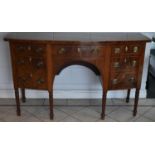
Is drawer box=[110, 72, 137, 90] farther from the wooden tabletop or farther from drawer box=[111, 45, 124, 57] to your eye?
the wooden tabletop

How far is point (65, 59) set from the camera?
1701mm

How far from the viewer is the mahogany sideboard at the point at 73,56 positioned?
1646 millimetres

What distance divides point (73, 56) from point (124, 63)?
42 cm

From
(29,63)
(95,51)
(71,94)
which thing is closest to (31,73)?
(29,63)

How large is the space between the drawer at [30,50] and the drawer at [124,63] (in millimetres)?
560

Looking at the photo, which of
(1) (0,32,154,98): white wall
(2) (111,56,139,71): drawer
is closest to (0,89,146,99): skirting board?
(1) (0,32,154,98): white wall

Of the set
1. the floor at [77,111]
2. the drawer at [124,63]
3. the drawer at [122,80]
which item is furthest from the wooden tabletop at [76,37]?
the floor at [77,111]

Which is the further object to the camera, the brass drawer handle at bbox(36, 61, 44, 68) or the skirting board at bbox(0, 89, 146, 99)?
the skirting board at bbox(0, 89, 146, 99)

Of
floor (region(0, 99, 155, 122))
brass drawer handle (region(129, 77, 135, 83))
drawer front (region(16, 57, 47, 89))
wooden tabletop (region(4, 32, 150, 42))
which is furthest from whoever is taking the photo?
floor (region(0, 99, 155, 122))

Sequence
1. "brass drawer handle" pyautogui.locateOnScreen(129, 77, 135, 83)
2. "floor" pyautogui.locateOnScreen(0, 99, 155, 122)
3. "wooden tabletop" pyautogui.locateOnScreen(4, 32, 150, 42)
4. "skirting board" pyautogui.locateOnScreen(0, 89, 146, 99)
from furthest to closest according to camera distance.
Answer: "skirting board" pyautogui.locateOnScreen(0, 89, 146, 99) → "floor" pyautogui.locateOnScreen(0, 99, 155, 122) → "brass drawer handle" pyautogui.locateOnScreen(129, 77, 135, 83) → "wooden tabletop" pyautogui.locateOnScreen(4, 32, 150, 42)

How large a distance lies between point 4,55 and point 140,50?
1.33 meters

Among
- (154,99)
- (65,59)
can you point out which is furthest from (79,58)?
(154,99)

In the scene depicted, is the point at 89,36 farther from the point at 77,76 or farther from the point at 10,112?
the point at 10,112

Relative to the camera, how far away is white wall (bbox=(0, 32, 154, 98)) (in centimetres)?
224
